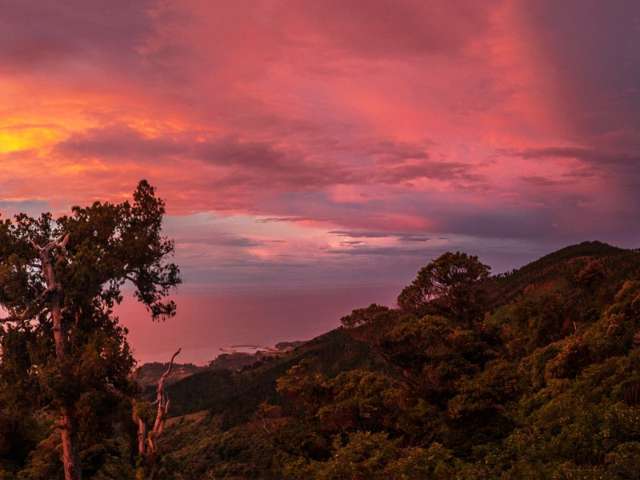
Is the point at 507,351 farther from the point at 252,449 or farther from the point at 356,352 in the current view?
the point at 356,352

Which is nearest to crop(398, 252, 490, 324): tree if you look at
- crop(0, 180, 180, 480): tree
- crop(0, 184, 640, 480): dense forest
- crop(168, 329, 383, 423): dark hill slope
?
crop(0, 184, 640, 480): dense forest

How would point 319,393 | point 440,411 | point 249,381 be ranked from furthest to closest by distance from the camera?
point 249,381 < point 319,393 < point 440,411

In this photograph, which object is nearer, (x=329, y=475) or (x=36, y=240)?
(x=329, y=475)

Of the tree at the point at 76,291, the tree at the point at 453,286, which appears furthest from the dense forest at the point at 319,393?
the tree at the point at 453,286

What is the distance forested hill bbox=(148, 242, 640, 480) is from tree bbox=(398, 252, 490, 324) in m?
0.08

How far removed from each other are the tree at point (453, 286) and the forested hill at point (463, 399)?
0.08m

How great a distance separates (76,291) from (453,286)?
25391 millimetres

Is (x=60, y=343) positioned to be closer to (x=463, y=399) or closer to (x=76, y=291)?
(x=76, y=291)

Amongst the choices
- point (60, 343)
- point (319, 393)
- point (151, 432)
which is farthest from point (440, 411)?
point (60, 343)

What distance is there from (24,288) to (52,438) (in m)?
8.70

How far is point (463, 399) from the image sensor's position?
75.5ft

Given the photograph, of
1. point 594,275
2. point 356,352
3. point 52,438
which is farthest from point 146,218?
point 356,352

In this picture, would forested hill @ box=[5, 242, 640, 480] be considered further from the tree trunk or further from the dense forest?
the tree trunk

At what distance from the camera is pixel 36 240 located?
84.8ft
